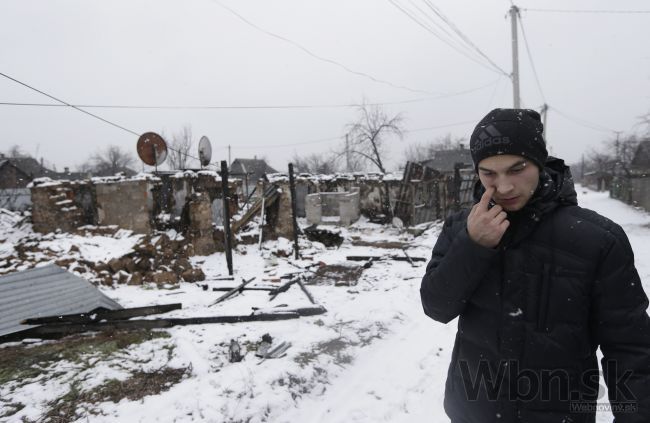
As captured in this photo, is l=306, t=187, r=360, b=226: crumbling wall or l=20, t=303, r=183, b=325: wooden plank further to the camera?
l=306, t=187, r=360, b=226: crumbling wall

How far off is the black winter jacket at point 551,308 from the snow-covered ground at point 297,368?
1.86m

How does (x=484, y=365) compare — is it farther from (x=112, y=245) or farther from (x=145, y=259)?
(x=112, y=245)

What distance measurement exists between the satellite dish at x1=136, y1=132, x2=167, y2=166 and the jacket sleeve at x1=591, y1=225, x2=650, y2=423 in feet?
39.0

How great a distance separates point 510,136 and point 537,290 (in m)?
0.62

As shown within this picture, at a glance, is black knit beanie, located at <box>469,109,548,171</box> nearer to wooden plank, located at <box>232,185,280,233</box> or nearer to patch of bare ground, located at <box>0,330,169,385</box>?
patch of bare ground, located at <box>0,330,169,385</box>

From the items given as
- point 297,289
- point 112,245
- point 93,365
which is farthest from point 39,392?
point 112,245

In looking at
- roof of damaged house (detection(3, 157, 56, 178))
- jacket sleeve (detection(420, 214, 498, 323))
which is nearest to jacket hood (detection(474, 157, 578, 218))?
jacket sleeve (detection(420, 214, 498, 323))

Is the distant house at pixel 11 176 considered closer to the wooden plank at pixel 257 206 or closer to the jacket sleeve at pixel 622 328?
the wooden plank at pixel 257 206

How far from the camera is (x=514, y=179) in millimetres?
1345

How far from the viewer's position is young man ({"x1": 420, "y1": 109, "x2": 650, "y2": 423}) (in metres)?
1.25

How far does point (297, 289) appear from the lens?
7.13 m

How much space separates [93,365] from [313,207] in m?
15.8

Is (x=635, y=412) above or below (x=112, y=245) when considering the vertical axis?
above

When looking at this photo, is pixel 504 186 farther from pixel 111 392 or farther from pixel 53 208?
pixel 53 208
